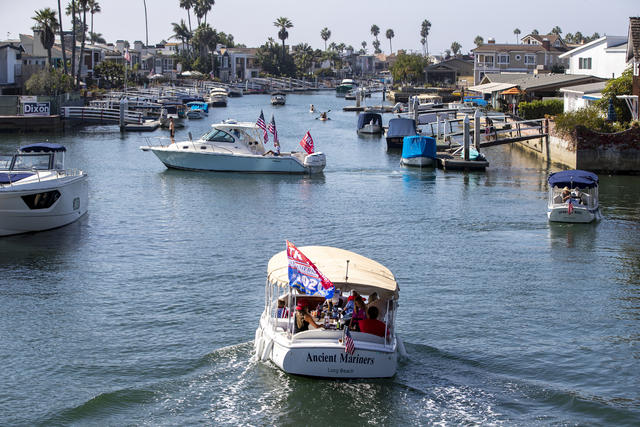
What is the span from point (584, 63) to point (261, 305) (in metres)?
70.3

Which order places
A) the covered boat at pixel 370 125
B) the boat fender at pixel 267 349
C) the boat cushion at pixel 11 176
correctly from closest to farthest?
the boat fender at pixel 267 349 → the boat cushion at pixel 11 176 → the covered boat at pixel 370 125

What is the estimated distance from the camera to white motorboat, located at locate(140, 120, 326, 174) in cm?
5169

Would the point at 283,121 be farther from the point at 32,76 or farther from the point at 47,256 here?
the point at 47,256

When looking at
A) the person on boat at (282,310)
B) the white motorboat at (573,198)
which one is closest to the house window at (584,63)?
the white motorboat at (573,198)

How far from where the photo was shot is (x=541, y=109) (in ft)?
255

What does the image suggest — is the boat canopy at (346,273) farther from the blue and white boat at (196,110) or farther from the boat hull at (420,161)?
the blue and white boat at (196,110)

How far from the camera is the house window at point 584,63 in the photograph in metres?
84.4

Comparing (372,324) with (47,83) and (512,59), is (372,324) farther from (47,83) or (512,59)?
(512,59)

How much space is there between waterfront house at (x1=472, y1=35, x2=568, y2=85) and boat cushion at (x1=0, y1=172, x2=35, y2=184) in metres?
105

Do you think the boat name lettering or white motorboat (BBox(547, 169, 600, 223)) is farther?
white motorboat (BBox(547, 169, 600, 223))

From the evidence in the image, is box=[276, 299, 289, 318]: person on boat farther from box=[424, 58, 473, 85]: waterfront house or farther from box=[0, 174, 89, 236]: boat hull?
box=[424, 58, 473, 85]: waterfront house

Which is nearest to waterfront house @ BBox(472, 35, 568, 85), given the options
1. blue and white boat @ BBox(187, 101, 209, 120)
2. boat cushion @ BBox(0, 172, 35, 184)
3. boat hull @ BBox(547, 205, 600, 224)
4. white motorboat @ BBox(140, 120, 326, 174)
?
blue and white boat @ BBox(187, 101, 209, 120)

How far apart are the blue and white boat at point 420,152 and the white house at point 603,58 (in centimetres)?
2812

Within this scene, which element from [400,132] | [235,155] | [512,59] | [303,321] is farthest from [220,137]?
[512,59]
